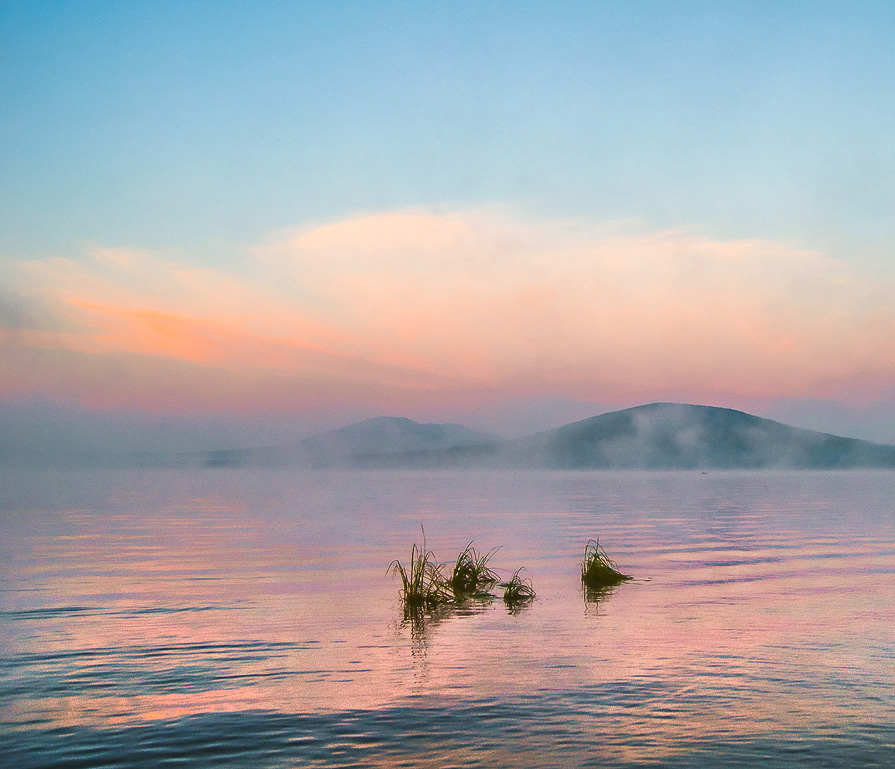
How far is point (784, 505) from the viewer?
8806 centimetres

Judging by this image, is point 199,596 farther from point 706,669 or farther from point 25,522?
point 25,522

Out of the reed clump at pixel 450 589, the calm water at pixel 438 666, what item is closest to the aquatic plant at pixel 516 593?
the reed clump at pixel 450 589

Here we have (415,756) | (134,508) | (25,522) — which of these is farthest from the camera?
(134,508)

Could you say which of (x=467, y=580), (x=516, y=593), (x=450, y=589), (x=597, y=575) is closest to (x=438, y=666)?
(x=516, y=593)

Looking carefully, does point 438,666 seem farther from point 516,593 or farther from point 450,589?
point 450,589

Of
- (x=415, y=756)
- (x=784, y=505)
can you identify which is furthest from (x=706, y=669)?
(x=784, y=505)

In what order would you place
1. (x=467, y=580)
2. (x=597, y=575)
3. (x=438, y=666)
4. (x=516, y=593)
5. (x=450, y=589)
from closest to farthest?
(x=438, y=666), (x=516, y=593), (x=450, y=589), (x=467, y=580), (x=597, y=575)

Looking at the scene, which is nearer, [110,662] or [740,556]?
[110,662]

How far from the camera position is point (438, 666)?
17125 millimetres

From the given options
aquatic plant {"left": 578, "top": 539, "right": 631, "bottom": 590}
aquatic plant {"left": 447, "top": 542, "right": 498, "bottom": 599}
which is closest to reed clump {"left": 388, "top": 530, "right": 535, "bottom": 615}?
aquatic plant {"left": 447, "top": 542, "right": 498, "bottom": 599}

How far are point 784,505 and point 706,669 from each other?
7689cm

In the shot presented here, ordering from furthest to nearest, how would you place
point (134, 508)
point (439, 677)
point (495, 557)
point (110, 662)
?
point (134, 508), point (495, 557), point (110, 662), point (439, 677)

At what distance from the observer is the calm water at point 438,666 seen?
483 inches

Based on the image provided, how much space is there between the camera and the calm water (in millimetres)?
12266
